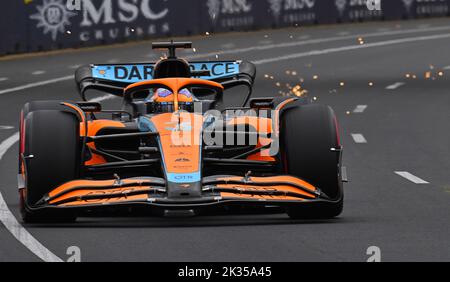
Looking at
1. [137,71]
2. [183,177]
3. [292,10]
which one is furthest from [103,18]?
[183,177]

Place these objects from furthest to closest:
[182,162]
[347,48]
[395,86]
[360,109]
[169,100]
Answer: [347,48] < [395,86] < [360,109] < [169,100] < [182,162]

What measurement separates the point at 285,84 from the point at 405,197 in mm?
19946

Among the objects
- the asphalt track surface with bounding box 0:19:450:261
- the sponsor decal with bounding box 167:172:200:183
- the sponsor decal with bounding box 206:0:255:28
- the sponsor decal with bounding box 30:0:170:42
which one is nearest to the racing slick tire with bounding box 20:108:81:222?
the asphalt track surface with bounding box 0:19:450:261

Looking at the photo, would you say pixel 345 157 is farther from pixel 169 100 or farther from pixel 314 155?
pixel 314 155

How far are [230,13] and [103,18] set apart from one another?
6413 mm

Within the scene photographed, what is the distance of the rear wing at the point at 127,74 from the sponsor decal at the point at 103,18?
24996mm

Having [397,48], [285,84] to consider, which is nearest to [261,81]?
[285,84]

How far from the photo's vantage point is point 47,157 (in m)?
15.0

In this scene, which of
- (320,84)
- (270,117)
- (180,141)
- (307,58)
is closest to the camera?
(180,141)

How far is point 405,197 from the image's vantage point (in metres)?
17.4

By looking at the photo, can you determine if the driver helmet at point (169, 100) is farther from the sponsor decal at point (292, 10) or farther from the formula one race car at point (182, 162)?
the sponsor decal at point (292, 10)

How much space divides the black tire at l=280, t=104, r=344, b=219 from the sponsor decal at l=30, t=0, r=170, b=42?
95.5 feet

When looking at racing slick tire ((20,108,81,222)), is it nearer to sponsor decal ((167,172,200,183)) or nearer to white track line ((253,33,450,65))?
sponsor decal ((167,172,200,183))

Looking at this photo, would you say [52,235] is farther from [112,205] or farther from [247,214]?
[247,214]
